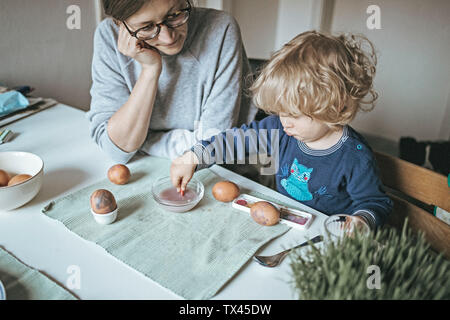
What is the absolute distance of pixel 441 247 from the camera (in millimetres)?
875

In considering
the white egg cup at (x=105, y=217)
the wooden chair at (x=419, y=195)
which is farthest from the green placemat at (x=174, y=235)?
the wooden chair at (x=419, y=195)

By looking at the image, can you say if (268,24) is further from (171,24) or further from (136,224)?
(136,224)

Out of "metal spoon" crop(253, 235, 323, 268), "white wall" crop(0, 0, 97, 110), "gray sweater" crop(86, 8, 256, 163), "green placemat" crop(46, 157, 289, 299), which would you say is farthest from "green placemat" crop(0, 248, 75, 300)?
"white wall" crop(0, 0, 97, 110)

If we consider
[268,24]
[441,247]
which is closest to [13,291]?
[441,247]

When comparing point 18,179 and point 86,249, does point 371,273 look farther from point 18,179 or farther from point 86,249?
point 18,179

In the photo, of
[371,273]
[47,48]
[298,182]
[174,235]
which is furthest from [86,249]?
[47,48]

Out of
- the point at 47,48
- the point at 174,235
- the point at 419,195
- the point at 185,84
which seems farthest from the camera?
the point at 47,48

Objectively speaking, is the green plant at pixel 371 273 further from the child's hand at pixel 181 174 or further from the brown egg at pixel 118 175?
the brown egg at pixel 118 175

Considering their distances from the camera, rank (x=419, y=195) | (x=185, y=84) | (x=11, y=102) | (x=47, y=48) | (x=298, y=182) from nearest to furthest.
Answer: (x=419, y=195)
(x=298, y=182)
(x=185, y=84)
(x=11, y=102)
(x=47, y=48)

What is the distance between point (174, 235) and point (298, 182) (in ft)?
1.69

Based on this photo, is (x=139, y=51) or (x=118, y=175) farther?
(x=139, y=51)

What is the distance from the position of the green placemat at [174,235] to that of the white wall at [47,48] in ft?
3.51

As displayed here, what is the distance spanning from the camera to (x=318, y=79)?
945 mm
